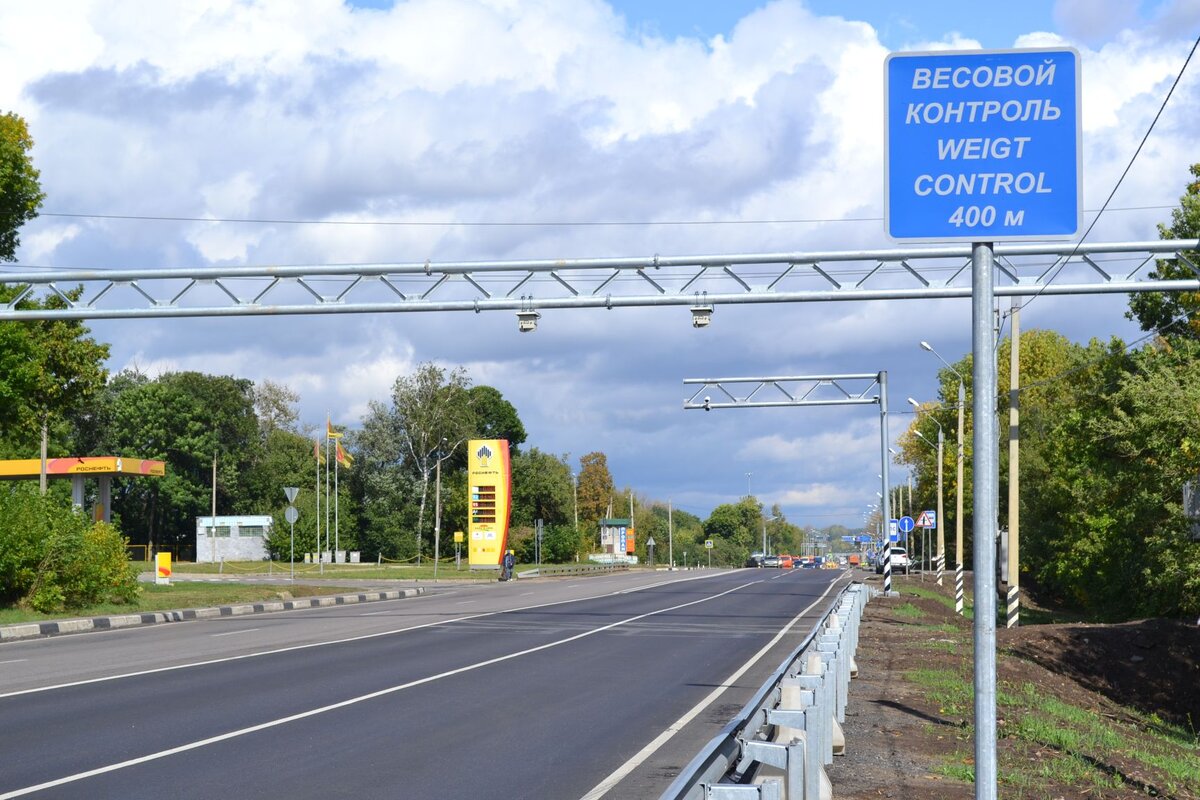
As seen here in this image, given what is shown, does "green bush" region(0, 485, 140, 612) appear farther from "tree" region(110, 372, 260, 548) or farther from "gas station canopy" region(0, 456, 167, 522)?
"tree" region(110, 372, 260, 548)

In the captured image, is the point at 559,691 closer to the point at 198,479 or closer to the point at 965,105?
the point at 965,105

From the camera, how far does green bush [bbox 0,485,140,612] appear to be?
2686 centimetres

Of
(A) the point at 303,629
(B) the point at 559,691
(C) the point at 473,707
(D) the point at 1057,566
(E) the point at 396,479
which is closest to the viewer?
(C) the point at 473,707

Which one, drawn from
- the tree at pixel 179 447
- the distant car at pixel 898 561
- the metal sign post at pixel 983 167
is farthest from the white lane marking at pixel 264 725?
the tree at pixel 179 447

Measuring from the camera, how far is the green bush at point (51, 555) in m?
26.9

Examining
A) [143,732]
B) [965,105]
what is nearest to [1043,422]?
[143,732]

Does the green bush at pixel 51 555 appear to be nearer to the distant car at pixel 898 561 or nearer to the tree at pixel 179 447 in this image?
the distant car at pixel 898 561

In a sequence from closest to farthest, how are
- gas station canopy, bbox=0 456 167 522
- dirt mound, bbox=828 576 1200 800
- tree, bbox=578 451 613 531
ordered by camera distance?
dirt mound, bbox=828 576 1200 800 < gas station canopy, bbox=0 456 167 522 < tree, bbox=578 451 613 531

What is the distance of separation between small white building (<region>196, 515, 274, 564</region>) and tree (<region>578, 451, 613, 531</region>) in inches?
2042

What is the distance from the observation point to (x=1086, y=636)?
985 inches

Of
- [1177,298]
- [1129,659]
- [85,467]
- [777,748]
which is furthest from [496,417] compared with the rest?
[777,748]

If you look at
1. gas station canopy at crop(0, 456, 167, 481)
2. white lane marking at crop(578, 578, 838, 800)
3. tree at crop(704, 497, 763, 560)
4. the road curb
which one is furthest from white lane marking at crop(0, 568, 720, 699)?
tree at crop(704, 497, 763, 560)

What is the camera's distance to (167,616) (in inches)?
1144

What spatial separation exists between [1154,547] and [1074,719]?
815 inches
